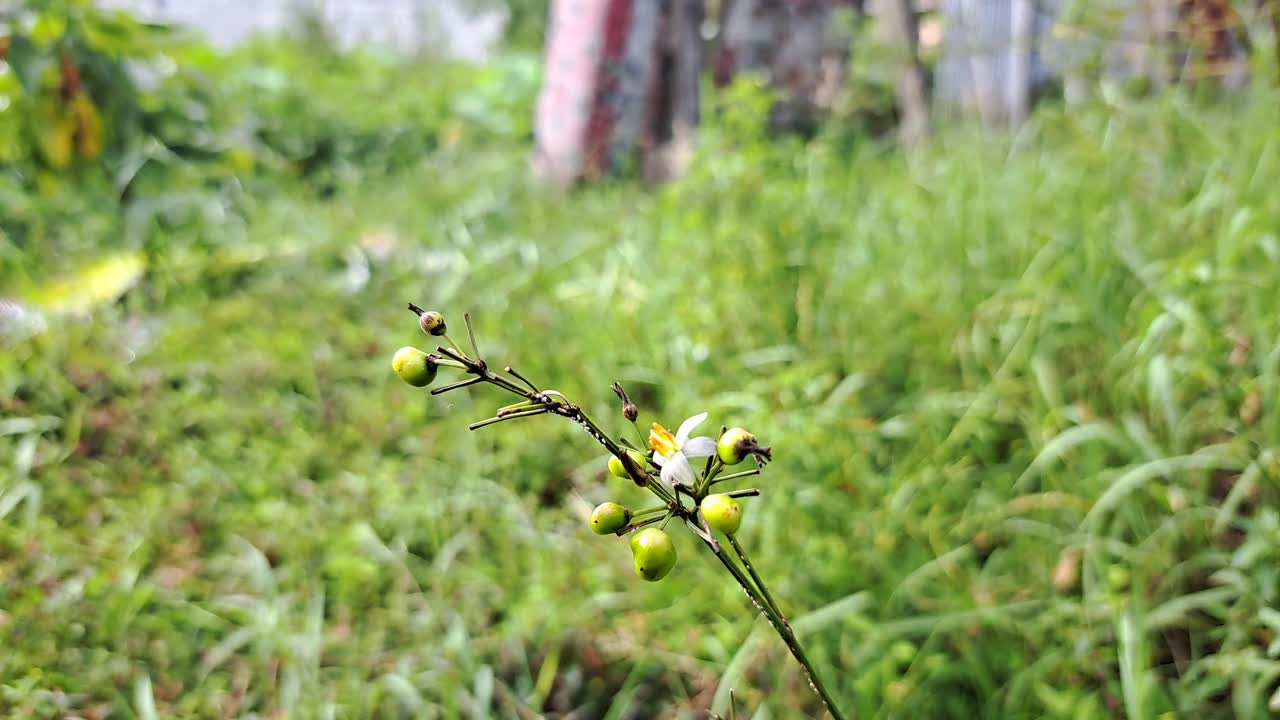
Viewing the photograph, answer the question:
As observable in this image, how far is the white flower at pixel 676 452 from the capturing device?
499 mm

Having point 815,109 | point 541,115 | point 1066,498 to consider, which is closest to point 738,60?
point 815,109

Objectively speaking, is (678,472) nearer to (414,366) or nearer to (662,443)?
(662,443)

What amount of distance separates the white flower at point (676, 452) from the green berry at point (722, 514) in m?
0.02

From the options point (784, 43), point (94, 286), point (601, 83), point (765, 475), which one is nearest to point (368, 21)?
point (601, 83)

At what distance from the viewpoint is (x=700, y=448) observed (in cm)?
52

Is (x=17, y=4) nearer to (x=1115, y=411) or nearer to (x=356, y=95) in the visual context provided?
(x=1115, y=411)

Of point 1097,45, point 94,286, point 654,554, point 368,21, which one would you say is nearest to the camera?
point 654,554

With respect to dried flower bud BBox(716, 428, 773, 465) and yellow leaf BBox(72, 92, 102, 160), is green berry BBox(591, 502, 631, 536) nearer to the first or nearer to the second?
dried flower bud BBox(716, 428, 773, 465)

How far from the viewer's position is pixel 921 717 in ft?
3.64

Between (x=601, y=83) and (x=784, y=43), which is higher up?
(x=784, y=43)

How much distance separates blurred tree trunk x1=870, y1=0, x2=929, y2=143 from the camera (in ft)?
10.1

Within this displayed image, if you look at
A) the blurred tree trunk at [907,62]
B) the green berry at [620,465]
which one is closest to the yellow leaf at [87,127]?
the green berry at [620,465]

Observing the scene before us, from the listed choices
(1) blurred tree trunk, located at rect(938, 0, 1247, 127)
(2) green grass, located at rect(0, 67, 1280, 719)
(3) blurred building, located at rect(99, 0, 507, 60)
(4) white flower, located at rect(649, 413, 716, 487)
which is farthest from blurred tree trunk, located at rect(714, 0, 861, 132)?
(3) blurred building, located at rect(99, 0, 507, 60)

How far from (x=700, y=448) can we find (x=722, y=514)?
0.16 feet
